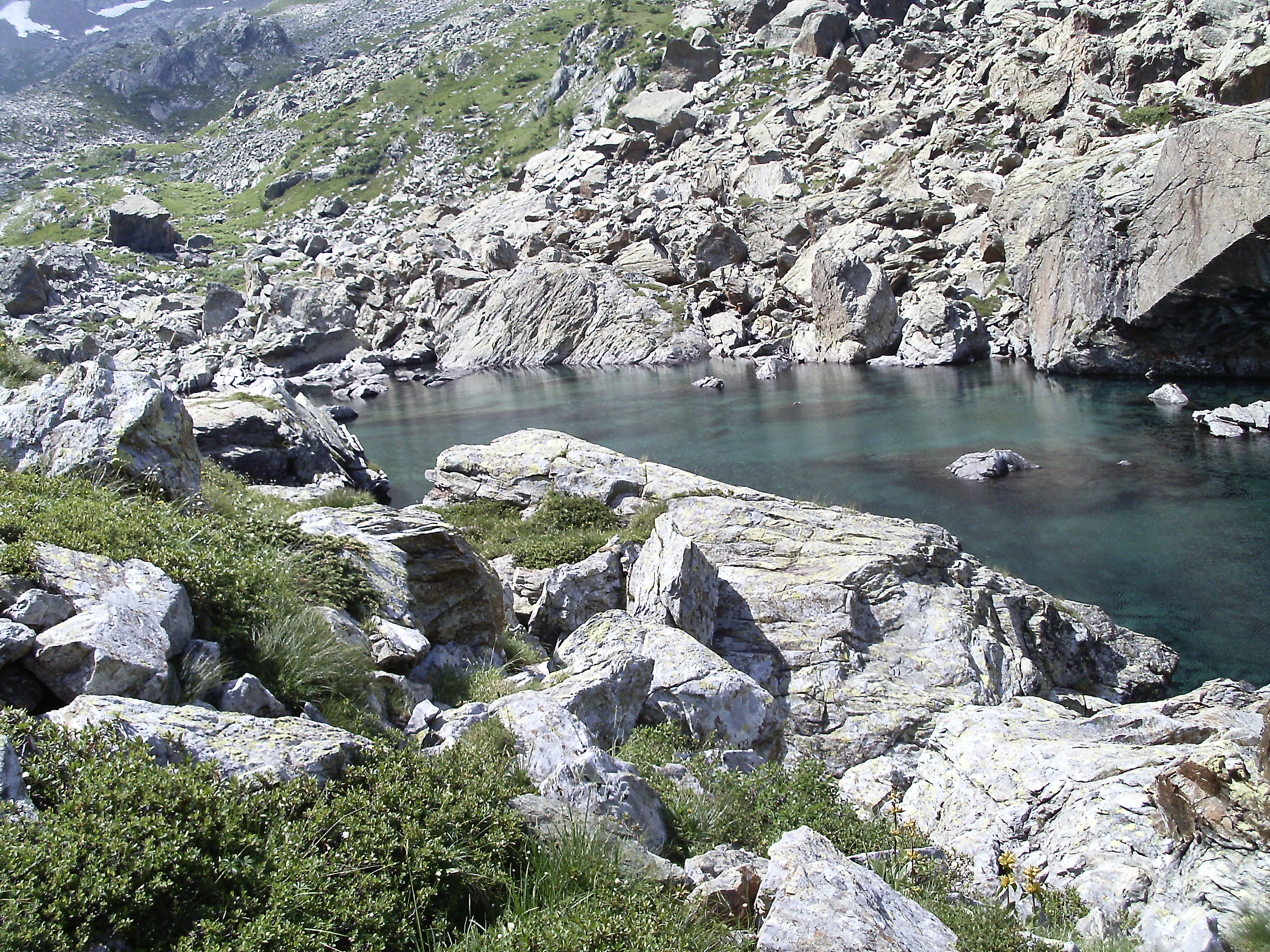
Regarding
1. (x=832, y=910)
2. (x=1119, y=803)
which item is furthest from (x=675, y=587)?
(x=832, y=910)

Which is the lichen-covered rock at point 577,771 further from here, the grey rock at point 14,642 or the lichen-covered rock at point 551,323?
the lichen-covered rock at point 551,323

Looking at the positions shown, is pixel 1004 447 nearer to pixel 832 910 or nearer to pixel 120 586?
pixel 832 910

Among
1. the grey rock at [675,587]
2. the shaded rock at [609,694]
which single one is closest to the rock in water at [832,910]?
the shaded rock at [609,694]

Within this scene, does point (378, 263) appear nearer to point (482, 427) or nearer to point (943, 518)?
point (482, 427)

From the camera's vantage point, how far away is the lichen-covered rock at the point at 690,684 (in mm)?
10750

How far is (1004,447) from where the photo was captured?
3950cm

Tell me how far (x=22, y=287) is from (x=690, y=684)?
11752 cm

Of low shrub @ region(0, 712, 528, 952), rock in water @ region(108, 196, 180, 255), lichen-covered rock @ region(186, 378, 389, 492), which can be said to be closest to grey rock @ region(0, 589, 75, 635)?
low shrub @ region(0, 712, 528, 952)

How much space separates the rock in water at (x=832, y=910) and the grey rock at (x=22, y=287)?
117m

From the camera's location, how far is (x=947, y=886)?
24.5ft

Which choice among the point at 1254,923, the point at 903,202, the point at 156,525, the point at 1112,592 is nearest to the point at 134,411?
the point at 156,525

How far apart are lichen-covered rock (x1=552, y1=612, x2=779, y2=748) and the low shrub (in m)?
4.68

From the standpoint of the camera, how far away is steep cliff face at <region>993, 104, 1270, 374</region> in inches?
1828

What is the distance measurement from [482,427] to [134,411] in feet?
142
